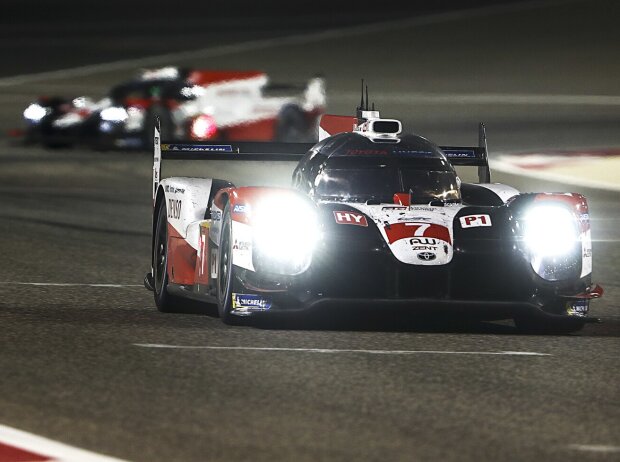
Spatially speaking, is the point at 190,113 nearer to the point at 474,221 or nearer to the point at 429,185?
the point at 429,185

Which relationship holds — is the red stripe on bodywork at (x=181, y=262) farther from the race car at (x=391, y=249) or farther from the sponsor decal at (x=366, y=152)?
the sponsor decal at (x=366, y=152)

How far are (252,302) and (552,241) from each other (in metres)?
1.68

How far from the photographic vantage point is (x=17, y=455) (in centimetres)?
647

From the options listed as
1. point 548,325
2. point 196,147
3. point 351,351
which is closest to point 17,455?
point 351,351

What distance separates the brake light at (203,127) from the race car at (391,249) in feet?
48.7

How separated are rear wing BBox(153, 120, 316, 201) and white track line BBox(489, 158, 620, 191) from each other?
9.44m

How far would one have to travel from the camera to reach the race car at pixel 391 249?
9695 millimetres

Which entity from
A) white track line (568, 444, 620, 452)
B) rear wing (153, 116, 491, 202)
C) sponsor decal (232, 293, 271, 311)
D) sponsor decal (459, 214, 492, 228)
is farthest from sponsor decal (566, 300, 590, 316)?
white track line (568, 444, 620, 452)

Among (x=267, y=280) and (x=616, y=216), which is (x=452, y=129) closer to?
(x=616, y=216)

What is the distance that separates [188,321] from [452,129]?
20.1 metres

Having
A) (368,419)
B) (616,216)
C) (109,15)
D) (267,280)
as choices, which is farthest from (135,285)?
(109,15)

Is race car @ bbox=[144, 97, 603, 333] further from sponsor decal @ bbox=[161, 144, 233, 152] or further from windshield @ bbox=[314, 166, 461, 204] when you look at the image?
sponsor decal @ bbox=[161, 144, 233, 152]

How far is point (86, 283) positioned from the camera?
1214 centimetres

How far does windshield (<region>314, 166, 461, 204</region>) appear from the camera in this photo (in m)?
10.6
